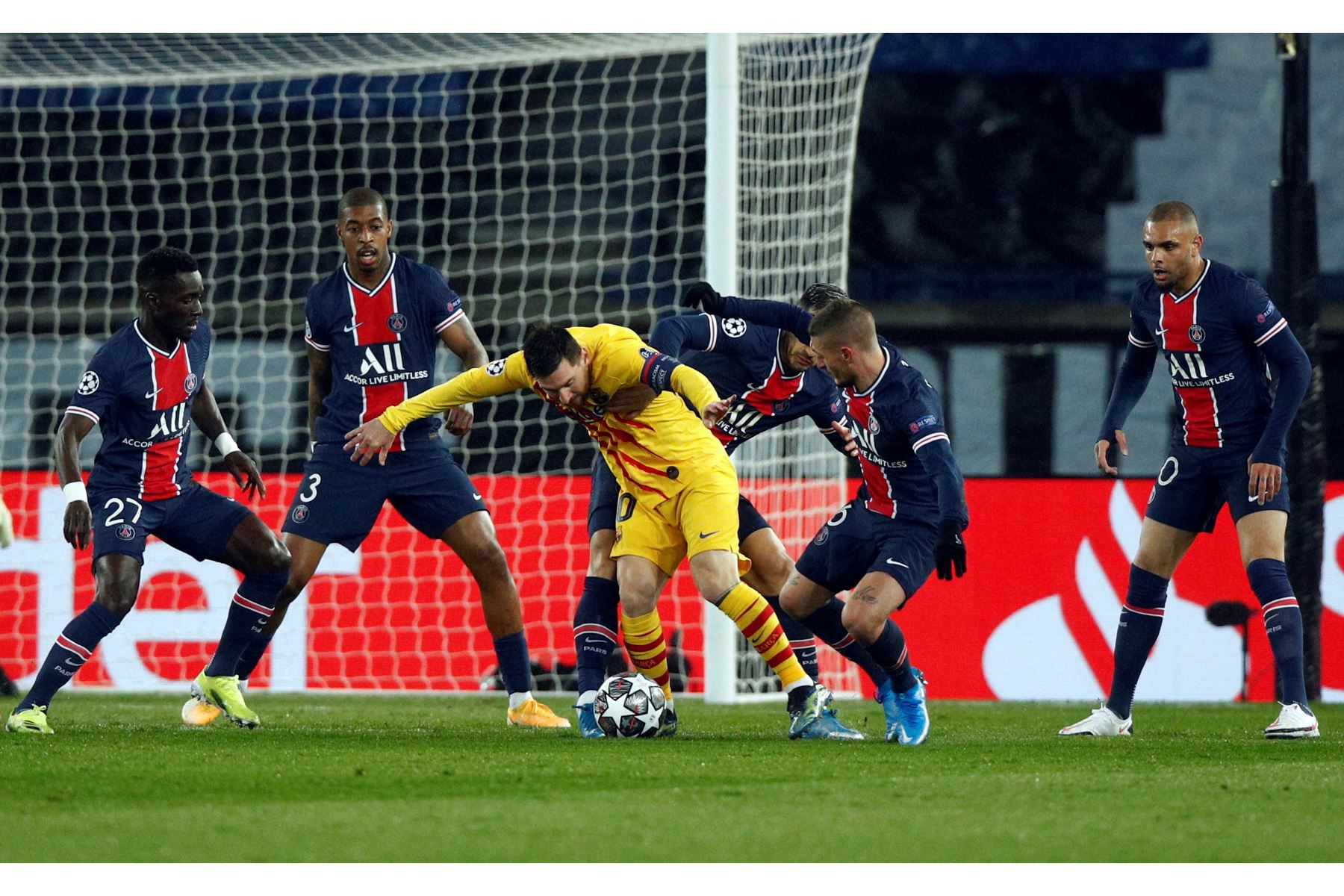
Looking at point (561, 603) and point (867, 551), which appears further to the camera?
point (561, 603)

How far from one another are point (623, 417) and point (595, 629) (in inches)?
32.8

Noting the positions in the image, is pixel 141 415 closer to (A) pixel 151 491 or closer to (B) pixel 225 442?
(A) pixel 151 491

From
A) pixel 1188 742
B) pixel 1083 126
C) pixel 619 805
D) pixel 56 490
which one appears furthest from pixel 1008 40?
pixel 619 805

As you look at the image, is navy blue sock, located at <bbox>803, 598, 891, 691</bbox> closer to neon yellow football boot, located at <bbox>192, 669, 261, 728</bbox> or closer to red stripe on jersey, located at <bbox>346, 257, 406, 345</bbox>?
red stripe on jersey, located at <bbox>346, 257, 406, 345</bbox>

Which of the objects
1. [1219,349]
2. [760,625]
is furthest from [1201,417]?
[760,625]

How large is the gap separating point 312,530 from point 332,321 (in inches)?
31.5

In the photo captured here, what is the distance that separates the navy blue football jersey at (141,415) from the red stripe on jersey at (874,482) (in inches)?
94.9

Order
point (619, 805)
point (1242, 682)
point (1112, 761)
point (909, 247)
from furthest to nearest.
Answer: point (909, 247) < point (1242, 682) < point (1112, 761) < point (619, 805)

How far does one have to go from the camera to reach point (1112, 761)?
4941 millimetres

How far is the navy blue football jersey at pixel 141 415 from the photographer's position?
5.90 meters

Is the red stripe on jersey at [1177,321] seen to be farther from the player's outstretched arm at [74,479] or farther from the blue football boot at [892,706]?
the player's outstretched arm at [74,479]

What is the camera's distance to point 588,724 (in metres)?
5.75

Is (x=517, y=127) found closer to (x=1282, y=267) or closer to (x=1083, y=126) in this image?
(x=1083, y=126)

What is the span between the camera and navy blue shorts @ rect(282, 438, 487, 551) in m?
6.27
